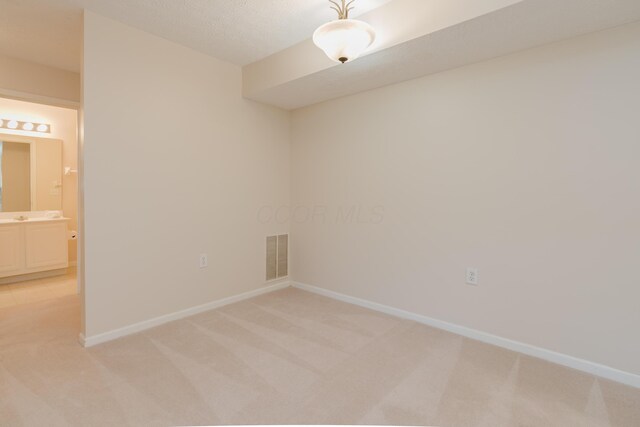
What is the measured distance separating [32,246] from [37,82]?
2.04 meters

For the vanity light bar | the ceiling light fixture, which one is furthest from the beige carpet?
the vanity light bar

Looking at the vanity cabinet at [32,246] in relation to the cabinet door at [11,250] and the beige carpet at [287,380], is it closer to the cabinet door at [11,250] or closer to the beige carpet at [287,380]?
the cabinet door at [11,250]

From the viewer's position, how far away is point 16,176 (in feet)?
13.7

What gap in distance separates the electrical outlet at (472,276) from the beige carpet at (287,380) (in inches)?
17.6

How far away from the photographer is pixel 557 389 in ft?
5.88

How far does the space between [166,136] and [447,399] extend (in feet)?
9.13

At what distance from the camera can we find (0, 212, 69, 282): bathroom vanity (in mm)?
3699

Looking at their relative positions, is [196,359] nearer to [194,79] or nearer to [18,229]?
[194,79]

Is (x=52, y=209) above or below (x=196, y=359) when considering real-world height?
above

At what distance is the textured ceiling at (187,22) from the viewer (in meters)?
2.11

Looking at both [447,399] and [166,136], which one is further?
[166,136]

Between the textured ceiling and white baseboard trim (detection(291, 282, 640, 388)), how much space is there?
2.49 meters

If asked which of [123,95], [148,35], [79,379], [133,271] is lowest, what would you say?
[79,379]

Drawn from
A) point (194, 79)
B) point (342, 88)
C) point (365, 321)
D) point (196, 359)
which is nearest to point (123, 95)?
point (194, 79)
